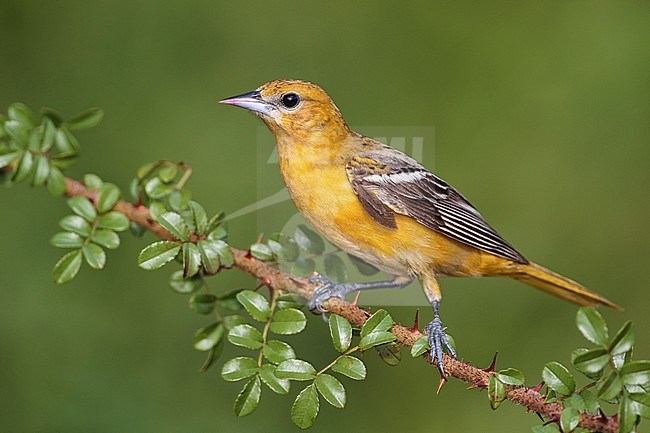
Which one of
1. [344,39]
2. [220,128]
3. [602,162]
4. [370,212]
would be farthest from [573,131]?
[370,212]

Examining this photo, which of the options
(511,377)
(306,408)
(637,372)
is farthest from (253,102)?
(637,372)

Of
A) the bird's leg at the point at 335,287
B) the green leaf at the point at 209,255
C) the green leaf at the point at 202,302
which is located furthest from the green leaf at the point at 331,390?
the green leaf at the point at 202,302

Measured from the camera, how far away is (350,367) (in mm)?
2227

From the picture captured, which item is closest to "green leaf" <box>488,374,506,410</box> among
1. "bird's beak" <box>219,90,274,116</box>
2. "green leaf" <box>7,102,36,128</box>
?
"bird's beak" <box>219,90,274,116</box>

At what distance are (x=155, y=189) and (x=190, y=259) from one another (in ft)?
1.34

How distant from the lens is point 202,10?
17.4ft

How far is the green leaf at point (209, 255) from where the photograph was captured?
2.49 metres

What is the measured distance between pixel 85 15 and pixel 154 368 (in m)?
2.32

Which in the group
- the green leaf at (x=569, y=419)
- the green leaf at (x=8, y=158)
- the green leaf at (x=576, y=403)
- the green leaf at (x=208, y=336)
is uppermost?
the green leaf at (x=8, y=158)

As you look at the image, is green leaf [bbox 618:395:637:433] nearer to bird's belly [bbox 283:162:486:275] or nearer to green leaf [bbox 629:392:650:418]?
green leaf [bbox 629:392:650:418]

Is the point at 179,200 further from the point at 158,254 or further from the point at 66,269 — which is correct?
the point at 66,269

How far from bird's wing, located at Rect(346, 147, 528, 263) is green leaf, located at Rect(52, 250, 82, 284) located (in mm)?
1046

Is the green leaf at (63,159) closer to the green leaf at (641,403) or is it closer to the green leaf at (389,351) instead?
the green leaf at (389,351)

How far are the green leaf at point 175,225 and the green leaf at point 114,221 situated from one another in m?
0.21
